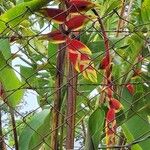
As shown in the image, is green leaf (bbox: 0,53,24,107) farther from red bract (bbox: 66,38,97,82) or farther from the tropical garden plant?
red bract (bbox: 66,38,97,82)

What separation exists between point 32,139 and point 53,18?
1.17 feet

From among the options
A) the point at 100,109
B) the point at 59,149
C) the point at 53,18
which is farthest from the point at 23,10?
the point at 59,149

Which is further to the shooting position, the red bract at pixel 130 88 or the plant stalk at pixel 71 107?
the red bract at pixel 130 88

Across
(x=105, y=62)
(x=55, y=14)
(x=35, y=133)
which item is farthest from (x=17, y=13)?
(x=35, y=133)

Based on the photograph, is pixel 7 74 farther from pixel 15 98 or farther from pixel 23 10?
pixel 23 10

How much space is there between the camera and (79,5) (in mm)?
888

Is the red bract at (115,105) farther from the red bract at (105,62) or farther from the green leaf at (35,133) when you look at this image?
the green leaf at (35,133)

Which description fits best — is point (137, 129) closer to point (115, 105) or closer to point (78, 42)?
point (115, 105)

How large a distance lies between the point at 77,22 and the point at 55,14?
0.17ft

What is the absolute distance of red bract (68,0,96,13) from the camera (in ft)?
2.90

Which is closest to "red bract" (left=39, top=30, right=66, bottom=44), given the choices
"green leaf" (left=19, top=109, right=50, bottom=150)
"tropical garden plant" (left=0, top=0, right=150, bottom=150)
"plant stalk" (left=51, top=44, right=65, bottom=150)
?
"tropical garden plant" (left=0, top=0, right=150, bottom=150)

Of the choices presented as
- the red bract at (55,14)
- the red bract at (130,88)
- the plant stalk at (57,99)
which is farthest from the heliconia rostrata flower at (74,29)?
the red bract at (130,88)

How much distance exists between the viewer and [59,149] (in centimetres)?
108

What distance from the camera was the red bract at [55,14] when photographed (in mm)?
888
